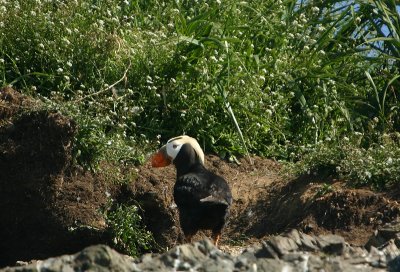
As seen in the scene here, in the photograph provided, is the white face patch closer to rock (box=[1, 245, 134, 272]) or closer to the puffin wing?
the puffin wing

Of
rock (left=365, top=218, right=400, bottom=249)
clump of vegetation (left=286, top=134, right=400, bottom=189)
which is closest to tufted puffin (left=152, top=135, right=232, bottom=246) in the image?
clump of vegetation (left=286, top=134, right=400, bottom=189)

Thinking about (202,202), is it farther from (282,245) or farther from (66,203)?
(282,245)

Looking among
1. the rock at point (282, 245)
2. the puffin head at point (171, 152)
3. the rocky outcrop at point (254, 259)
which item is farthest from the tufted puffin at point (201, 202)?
the rock at point (282, 245)

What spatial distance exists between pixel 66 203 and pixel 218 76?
2.21 m

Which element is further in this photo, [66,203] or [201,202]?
[66,203]

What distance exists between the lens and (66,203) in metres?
9.78

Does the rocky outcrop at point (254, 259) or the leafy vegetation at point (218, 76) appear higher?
the leafy vegetation at point (218, 76)

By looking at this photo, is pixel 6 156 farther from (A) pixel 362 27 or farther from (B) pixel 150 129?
(A) pixel 362 27

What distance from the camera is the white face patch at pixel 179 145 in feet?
Answer: 33.5

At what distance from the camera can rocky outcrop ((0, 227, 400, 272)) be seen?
6.22 metres

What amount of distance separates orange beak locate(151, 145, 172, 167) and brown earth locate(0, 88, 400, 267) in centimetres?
26

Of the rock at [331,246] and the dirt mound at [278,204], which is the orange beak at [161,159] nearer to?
the dirt mound at [278,204]

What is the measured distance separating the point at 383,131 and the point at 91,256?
18.5 ft

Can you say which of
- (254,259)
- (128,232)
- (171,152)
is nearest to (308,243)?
(254,259)
